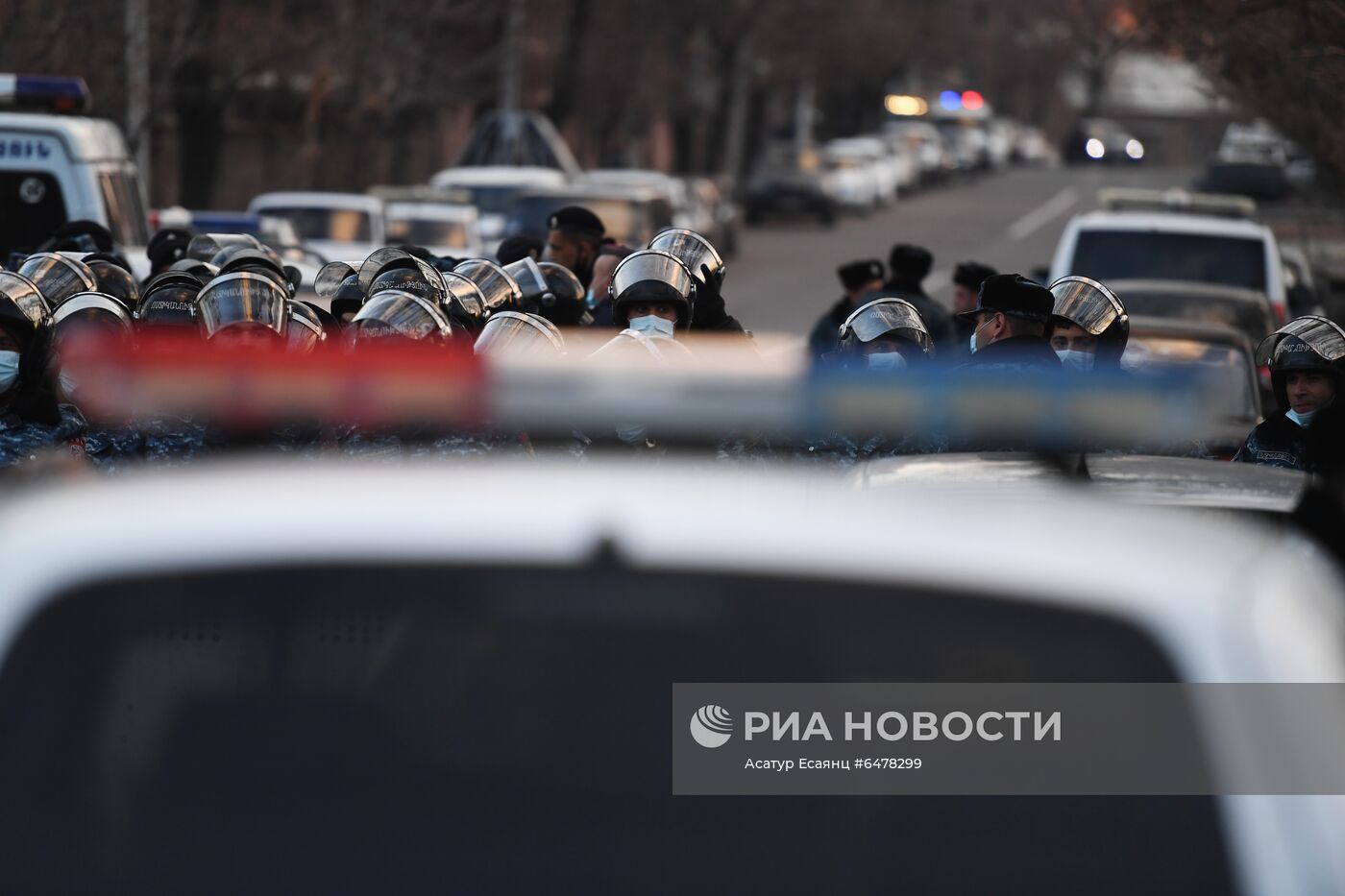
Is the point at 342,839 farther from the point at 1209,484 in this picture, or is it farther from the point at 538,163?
the point at 538,163

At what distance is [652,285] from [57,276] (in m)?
2.18

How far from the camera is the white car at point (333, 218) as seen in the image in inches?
843

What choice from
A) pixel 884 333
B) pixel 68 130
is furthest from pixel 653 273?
pixel 68 130

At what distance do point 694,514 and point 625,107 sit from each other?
45.8 meters

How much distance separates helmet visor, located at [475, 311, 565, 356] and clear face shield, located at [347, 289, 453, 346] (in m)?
0.15

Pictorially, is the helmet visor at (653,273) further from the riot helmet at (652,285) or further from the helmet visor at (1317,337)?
the helmet visor at (1317,337)

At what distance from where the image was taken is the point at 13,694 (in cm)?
200

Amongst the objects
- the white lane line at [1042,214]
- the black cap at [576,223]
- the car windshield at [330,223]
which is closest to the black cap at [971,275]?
the black cap at [576,223]

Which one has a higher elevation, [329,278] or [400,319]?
[329,278]

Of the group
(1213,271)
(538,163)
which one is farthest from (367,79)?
(1213,271)

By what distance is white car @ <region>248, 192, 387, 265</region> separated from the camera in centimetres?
2141

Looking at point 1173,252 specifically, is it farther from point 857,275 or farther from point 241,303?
point 241,303

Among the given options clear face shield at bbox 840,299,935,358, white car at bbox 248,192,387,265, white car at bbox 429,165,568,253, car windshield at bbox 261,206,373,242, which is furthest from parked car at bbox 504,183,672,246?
clear face shield at bbox 840,299,935,358

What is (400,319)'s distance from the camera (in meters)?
5.30
